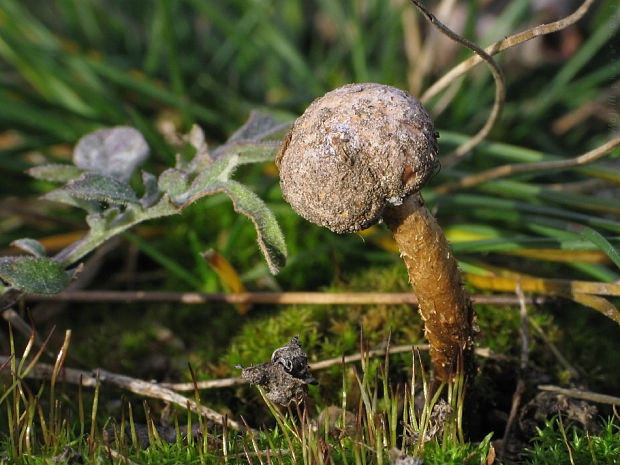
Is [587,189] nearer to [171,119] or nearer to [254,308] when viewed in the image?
[254,308]

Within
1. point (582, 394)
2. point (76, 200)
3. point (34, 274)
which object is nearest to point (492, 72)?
point (582, 394)

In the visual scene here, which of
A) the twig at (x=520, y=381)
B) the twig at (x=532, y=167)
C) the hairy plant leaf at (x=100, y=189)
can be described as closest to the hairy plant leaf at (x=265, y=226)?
the hairy plant leaf at (x=100, y=189)

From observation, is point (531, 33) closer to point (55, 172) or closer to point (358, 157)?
point (358, 157)

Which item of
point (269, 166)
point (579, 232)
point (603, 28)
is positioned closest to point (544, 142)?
point (603, 28)

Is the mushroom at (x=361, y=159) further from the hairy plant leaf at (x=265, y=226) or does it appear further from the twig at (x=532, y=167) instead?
the twig at (x=532, y=167)

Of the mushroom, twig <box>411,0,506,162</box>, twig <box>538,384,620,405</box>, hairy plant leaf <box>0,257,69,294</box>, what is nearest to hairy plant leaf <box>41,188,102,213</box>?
hairy plant leaf <box>0,257,69,294</box>
